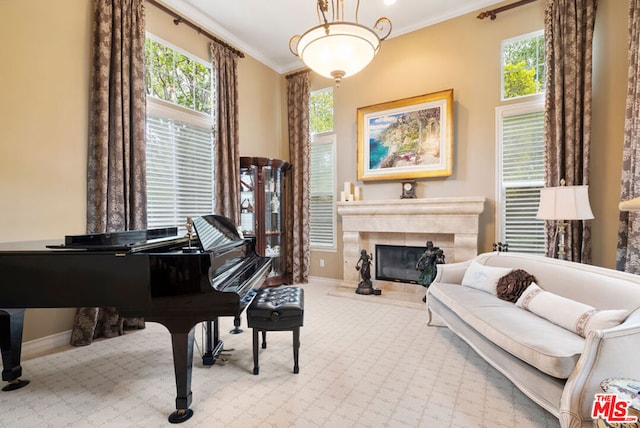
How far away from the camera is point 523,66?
12.2 ft

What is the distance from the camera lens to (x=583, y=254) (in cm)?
314

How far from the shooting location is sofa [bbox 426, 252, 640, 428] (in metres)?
1.42

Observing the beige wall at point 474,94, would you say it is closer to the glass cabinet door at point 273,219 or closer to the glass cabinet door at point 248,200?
the glass cabinet door at point 273,219

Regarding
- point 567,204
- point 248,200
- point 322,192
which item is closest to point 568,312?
point 567,204

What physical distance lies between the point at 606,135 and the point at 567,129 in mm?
389

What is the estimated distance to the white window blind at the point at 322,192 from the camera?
5.16 m

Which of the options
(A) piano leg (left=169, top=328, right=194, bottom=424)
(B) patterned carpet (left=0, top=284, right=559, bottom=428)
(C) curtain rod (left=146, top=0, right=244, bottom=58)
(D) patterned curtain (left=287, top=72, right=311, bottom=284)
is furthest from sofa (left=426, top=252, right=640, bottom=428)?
(C) curtain rod (left=146, top=0, right=244, bottom=58)

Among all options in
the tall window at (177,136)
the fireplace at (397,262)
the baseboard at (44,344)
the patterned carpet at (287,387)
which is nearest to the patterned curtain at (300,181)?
the fireplace at (397,262)

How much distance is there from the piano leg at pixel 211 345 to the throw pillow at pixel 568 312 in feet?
8.32

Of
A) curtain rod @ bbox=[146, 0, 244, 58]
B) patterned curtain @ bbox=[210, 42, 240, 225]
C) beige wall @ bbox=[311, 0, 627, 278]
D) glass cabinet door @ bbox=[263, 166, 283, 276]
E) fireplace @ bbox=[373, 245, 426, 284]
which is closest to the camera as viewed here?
beige wall @ bbox=[311, 0, 627, 278]

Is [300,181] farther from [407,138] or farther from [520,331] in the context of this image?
[520,331]

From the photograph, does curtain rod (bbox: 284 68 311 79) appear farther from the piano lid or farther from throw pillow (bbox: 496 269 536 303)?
throw pillow (bbox: 496 269 536 303)

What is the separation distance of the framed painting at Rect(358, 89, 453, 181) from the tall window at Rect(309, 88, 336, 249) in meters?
0.63

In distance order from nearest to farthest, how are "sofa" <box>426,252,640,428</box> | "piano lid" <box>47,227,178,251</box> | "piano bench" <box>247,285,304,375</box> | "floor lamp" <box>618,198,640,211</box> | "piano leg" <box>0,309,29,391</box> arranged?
"floor lamp" <box>618,198,640,211</box> < "sofa" <box>426,252,640,428</box> < "piano lid" <box>47,227,178,251</box> < "piano leg" <box>0,309,29,391</box> < "piano bench" <box>247,285,304,375</box>
